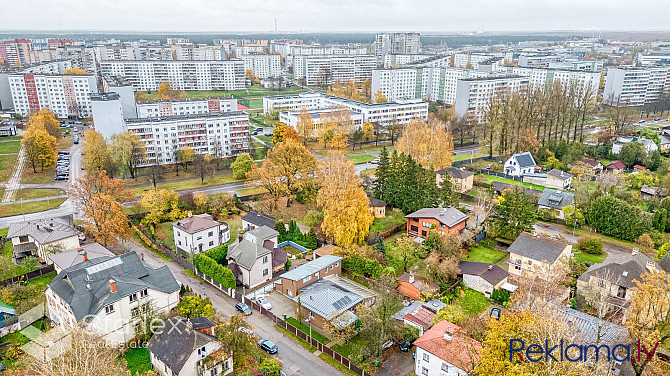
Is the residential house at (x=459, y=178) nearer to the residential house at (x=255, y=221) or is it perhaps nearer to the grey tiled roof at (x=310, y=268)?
the residential house at (x=255, y=221)

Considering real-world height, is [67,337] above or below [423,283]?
above

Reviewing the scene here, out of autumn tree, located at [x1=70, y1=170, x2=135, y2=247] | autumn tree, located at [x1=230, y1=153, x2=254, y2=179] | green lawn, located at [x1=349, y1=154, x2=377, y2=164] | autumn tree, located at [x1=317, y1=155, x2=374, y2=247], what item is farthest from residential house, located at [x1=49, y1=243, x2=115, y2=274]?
green lawn, located at [x1=349, y1=154, x2=377, y2=164]

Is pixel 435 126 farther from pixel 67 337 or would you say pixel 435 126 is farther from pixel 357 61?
pixel 357 61

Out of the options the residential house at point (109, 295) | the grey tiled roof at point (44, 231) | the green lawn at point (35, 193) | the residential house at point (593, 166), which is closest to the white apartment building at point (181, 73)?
the green lawn at point (35, 193)

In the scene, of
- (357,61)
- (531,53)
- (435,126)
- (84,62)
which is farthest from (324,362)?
(531,53)

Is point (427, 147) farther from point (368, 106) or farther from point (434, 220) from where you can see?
point (368, 106)

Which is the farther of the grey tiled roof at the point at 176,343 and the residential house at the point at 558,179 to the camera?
the residential house at the point at 558,179

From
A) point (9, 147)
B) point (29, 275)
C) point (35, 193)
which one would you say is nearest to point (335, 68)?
point (9, 147)
